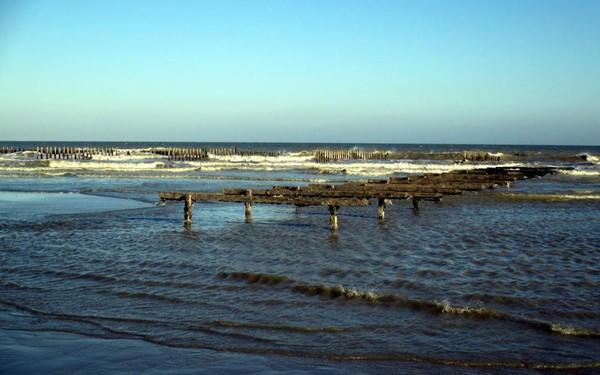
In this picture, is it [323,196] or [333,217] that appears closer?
[333,217]

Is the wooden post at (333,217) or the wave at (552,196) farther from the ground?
the wooden post at (333,217)

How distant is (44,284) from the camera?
961 cm

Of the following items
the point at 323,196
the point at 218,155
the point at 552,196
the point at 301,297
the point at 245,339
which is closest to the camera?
the point at 245,339

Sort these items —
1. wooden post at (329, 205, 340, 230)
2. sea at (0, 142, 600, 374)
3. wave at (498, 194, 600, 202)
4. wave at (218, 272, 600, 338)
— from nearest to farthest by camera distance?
1. sea at (0, 142, 600, 374)
2. wave at (218, 272, 600, 338)
3. wooden post at (329, 205, 340, 230)
4. wave at (498, 194, 600, 202)

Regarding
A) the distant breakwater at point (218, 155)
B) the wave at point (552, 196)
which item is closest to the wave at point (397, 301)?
the wave at point (552, 196)

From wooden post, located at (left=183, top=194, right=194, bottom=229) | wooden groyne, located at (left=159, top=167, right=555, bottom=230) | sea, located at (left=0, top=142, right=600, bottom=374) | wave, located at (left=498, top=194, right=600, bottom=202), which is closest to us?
sea, located at (left=0, top=142, right=600, bottom=374)

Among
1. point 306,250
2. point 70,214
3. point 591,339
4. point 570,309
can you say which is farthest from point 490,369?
point 70,214

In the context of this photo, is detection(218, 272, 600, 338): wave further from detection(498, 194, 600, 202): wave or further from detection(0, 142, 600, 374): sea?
detection(498, 194, 600, 202): wave

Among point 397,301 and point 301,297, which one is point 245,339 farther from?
point 397,301

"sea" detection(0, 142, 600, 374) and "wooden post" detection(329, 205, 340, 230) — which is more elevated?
"wooden post" detection(329, 205, 340, 230)

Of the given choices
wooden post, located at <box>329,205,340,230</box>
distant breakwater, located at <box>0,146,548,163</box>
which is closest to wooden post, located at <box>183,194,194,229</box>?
wooden post, located at <box>329,205,340,230</box>

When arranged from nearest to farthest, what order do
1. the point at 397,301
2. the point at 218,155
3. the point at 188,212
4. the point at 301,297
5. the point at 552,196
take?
1. the point at 397,301
2. the point at 301,297
3. the point at 188,212
4. the point at 552,196
5. the point at 218,155

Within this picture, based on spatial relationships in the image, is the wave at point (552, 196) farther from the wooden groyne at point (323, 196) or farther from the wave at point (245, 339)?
the wave at point (245, 339)

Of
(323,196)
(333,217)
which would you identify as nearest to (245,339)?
(333,217)
